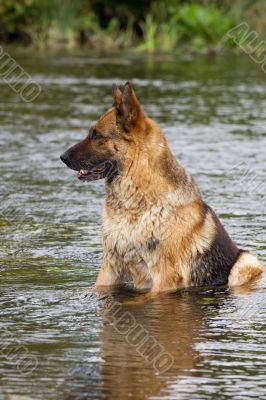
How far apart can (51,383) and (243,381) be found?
1295mm

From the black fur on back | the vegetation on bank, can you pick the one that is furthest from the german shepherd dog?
the vegetation on bank

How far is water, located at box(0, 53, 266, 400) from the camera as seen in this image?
7.34 metres

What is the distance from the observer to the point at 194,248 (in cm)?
987

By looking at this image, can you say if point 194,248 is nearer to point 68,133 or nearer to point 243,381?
point 243,381

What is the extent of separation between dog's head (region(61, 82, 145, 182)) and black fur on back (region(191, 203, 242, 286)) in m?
0.98

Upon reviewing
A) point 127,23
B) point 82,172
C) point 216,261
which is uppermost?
point 82,172

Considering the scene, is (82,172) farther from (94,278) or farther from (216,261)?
(216,261)

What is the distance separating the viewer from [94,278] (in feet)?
34.7

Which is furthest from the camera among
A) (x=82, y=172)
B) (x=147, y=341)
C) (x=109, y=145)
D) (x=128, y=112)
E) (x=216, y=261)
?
(x=216, y=261)

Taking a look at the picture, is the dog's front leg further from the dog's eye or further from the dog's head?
the dog's eye

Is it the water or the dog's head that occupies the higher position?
the dog's head

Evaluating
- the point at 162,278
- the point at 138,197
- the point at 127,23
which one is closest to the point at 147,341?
the point at 162,278

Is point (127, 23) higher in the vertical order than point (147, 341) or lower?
lower

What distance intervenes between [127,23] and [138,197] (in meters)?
30.9
